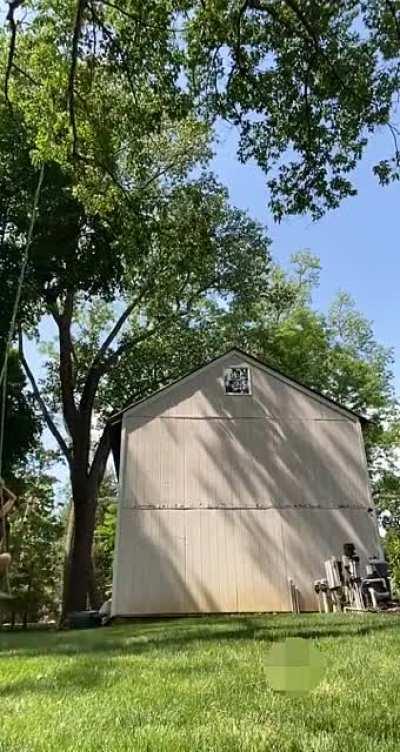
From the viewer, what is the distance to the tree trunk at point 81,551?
48.7ft

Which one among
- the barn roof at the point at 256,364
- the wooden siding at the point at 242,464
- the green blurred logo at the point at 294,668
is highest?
the barn roof at the point at 256,364

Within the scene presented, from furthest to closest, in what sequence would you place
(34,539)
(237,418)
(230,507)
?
(34,539) → (237,418) → (230,507)

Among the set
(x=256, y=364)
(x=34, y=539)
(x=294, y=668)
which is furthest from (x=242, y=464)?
(x=34, y=539)

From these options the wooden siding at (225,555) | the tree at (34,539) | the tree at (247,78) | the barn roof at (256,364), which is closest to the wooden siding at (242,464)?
the wooden siding at (225,555)

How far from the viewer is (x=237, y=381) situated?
13938 mm

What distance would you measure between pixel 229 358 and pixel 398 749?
1240 cm

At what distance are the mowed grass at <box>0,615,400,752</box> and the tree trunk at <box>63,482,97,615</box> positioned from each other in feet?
34.1

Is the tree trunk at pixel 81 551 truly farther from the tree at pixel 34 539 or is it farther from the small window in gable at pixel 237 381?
the small window in gable at pixel 237 381

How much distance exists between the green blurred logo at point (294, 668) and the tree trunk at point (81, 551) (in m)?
14.8

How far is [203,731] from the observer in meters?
2.23

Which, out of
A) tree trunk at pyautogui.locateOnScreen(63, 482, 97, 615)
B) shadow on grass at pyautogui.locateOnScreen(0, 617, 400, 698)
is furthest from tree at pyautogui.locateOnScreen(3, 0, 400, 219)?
tree trunk at pyautogui.locateOnScreen(63, 482, 97, 615)

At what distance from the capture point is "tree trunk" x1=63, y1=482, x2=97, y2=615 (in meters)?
14.8

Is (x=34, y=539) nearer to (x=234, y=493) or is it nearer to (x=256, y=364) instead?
(x=234, y=493)

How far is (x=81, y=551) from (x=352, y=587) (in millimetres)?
8031
